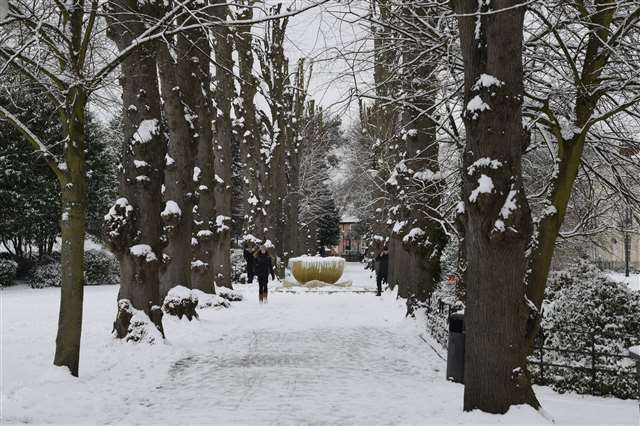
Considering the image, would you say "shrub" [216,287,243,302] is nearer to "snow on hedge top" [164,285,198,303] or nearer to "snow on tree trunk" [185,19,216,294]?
"snow on tree trunk" [185,19,216,294]

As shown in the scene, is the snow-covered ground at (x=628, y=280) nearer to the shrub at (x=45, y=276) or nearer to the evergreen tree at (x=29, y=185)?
the evergreen tree at (x=29, y=185)

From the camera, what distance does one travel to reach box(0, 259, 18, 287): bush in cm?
2542

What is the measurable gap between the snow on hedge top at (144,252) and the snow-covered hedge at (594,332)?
6.73 meters

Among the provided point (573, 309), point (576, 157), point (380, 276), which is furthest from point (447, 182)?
point (380, 276)

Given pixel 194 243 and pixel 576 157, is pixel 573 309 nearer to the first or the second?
pixel 576 157

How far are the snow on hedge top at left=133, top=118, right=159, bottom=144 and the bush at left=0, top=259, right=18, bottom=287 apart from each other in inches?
721

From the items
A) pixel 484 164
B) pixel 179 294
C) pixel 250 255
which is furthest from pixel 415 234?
pixel 250 255

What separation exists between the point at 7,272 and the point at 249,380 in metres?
21.2

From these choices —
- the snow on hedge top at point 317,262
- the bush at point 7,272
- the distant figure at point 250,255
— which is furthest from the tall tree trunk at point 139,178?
the bush at point 7,272

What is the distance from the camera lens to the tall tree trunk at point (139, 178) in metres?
10.5

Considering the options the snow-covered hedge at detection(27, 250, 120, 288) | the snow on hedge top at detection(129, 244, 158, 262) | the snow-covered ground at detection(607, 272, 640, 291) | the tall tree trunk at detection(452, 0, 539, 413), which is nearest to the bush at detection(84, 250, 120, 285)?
the snow-covered hedge at detection(27, 250, 120, 288)

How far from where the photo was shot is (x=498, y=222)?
19.4ft

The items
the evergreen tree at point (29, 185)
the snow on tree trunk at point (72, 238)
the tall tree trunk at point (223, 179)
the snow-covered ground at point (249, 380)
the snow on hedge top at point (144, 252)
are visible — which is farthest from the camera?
the evergreen tree at point (29, 185)

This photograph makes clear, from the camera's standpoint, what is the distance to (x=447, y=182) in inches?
550
